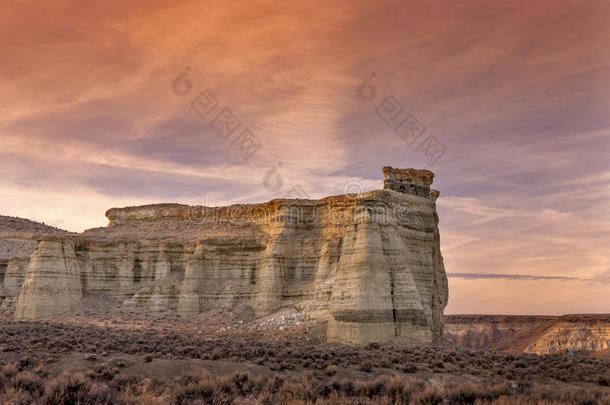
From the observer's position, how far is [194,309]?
1592 inches

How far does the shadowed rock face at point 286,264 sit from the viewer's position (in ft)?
108

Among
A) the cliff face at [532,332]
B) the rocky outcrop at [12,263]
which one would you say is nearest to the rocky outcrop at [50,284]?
the rocky outcrop at [12,263]

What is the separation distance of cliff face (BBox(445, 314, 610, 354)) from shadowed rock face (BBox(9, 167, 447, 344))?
5287 centimetres

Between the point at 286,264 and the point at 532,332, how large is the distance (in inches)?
3783

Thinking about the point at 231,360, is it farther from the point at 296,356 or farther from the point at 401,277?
the point at 401,277

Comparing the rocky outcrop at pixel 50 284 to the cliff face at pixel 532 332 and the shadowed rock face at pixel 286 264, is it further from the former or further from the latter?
the cliff face at pixel 532 332

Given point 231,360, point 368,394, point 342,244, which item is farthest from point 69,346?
point 342,244

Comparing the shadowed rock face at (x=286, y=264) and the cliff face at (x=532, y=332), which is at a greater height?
the shadowed rock face at (x=286, y=264)

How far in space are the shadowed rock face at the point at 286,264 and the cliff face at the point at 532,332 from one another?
52866mm

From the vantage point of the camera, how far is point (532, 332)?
114188 millimetres

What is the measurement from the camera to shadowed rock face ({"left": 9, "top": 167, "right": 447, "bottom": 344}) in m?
33.1

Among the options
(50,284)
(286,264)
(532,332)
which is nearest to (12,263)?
(50,284)

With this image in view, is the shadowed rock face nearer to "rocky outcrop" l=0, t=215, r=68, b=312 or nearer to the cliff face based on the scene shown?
"rocky outcrop" l=0, t=215, r=68, b=312

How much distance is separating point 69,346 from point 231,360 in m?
8.31
